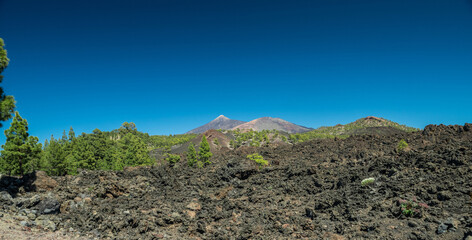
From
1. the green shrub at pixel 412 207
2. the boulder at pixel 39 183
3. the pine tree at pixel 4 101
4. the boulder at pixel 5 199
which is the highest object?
the pine tree at pixel 4 101

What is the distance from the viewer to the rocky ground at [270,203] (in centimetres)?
1362

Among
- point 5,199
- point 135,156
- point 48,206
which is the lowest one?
point 48,206

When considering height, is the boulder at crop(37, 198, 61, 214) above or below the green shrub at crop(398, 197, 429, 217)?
above

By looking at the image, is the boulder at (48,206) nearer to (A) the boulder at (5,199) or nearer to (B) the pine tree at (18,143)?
(A) the boulder at (5,199)

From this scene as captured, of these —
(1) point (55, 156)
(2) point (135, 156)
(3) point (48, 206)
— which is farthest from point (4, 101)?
(2) point (135, 156)

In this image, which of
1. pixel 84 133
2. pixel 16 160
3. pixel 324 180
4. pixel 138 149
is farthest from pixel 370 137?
pixel 84 133

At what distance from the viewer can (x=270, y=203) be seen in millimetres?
19891

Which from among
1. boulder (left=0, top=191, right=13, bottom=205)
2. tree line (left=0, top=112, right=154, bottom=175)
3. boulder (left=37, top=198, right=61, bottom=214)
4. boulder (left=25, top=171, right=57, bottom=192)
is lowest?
boulder (left=37, top=198, right=61, bottom=214)

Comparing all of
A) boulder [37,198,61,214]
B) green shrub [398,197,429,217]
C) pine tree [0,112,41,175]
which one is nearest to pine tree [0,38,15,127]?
pine tree [0,112,41,175]

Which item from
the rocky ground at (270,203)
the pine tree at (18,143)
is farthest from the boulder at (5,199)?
the pine tree at (18,143)

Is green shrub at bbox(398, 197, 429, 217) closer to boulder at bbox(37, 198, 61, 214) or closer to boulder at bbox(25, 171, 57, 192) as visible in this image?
boulder at bbox(37, 198, 61, 214)

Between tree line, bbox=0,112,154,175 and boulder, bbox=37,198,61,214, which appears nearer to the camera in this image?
boulder, bbox=37,198,61,214

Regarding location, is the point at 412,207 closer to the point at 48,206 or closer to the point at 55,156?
the point at 48,206

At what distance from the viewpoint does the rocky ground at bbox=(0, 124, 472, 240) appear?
13.6 m
